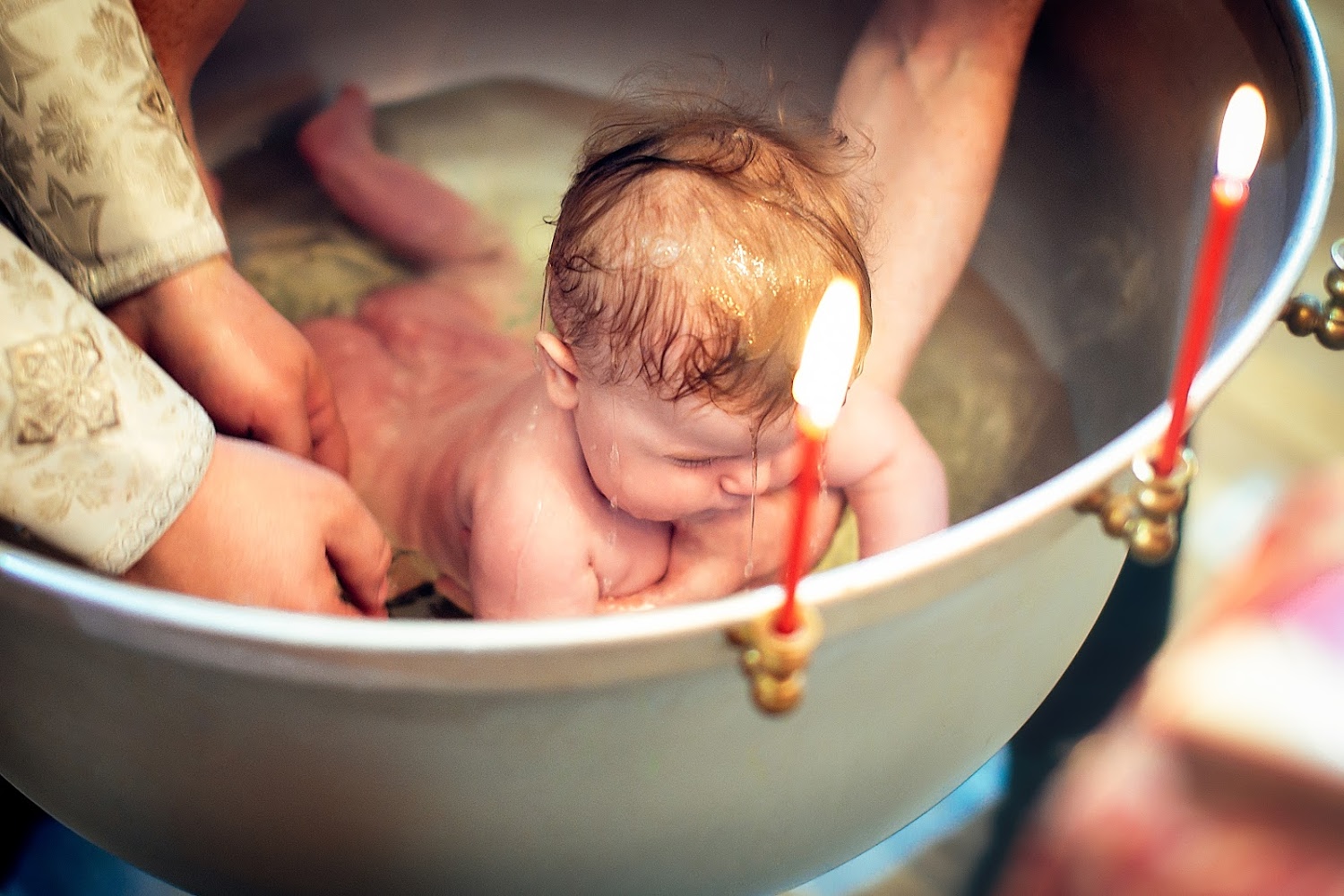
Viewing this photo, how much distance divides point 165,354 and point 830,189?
0.29 meters

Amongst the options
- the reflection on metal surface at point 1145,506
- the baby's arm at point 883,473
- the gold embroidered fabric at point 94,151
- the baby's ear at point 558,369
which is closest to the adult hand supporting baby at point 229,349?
the gold embroidered fabric at point 94,151

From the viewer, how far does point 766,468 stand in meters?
0.48

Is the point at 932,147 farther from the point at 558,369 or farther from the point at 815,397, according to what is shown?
the point at 815,397

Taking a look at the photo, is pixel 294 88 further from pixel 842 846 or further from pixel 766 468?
pixel 842 846

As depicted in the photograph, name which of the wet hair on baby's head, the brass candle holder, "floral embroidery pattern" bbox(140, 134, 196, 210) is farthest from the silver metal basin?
"floral embroidery pattern" bbox(140, 134, 196, 210)

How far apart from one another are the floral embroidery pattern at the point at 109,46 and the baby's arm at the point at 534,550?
22 cm

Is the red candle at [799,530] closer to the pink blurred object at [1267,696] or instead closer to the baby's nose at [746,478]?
the pink blurred object at [1267,696]

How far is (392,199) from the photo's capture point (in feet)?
2.55

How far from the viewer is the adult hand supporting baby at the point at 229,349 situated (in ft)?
1.61

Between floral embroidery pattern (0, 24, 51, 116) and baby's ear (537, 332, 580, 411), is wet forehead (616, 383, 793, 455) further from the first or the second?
floral embroidery pattern (0, 24, 51, 116)

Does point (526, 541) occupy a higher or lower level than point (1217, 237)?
lower

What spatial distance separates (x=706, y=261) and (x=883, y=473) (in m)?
0.20

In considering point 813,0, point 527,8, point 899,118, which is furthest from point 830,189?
point 527,8

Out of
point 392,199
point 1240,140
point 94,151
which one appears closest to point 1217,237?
point 1240,140
